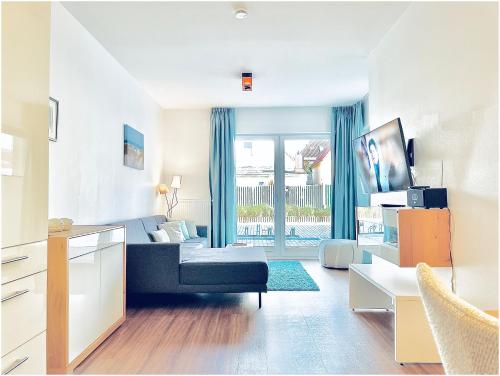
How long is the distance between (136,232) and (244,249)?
129cm

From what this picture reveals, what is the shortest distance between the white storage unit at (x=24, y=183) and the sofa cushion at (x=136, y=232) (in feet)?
6.76

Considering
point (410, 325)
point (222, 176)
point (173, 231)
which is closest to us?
point (410, 325)

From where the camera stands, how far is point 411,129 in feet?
9.87

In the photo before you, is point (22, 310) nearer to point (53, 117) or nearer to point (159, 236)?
point (53, 117)

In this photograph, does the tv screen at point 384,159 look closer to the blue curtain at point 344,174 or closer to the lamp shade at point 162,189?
the blue curtain at point 344,174

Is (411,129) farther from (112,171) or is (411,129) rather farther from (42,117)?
(112,171)

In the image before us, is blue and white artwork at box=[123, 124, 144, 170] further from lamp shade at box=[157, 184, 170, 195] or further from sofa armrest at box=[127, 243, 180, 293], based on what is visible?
sofa armrest at box=[127, 243, 180, 293]

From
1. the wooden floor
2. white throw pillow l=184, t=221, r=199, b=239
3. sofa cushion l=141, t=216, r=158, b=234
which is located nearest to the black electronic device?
the wooden floor

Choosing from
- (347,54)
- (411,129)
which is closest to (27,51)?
A: (411,129)

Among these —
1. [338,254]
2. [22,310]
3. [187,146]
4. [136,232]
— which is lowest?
[338,254]

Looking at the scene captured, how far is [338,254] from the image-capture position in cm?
534

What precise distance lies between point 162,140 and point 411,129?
455 centimetres

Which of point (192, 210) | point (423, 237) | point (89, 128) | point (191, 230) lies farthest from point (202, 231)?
point (423, 237)

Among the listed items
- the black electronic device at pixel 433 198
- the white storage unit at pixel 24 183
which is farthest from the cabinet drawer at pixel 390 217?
the white storage unit at pixel 24 183
